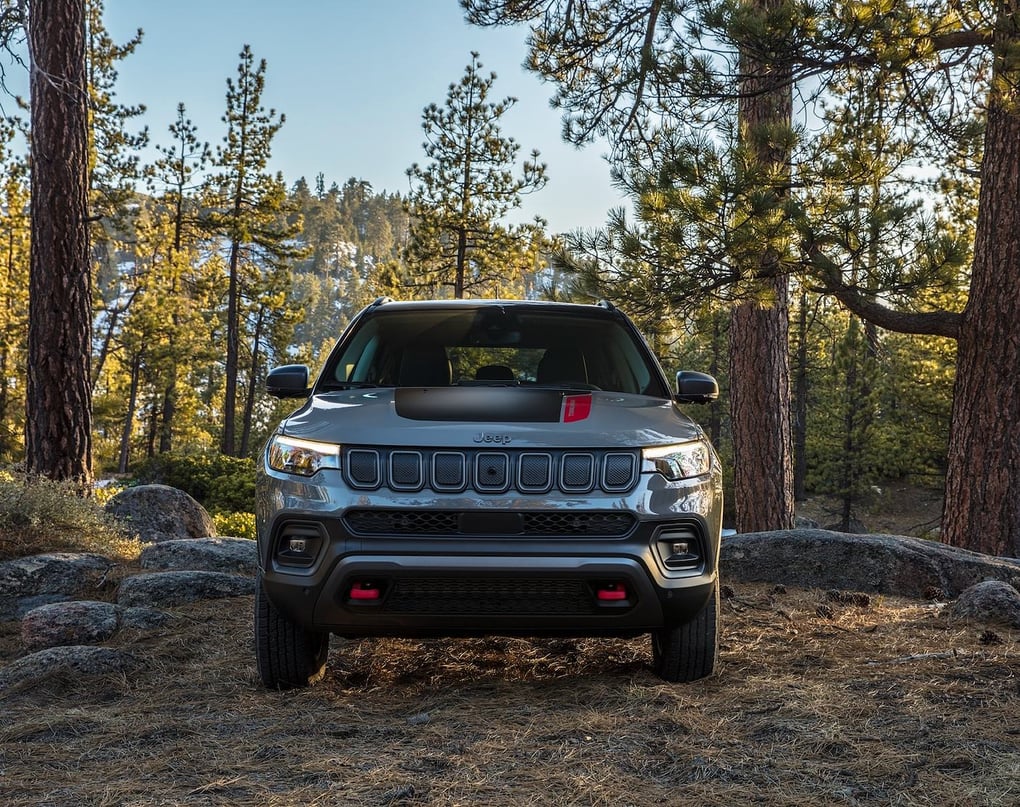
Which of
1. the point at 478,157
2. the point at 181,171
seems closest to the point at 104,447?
the point at 181,171

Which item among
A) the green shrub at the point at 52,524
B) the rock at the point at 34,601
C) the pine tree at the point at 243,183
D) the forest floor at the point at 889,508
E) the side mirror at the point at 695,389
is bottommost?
the forest floor at the point at 889,508

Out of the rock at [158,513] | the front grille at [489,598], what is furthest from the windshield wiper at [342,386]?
the rock at [158,513]

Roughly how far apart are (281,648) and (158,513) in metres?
6.56

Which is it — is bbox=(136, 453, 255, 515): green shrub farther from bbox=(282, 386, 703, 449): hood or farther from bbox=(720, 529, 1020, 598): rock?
bbox=(282, 386, 703, 449): hood

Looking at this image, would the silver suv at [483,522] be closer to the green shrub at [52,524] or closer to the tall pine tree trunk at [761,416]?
the green shrub at [52,524]

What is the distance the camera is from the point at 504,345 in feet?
17.8

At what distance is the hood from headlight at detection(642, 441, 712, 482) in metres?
0.04

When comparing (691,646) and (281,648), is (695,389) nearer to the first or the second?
(691,646)

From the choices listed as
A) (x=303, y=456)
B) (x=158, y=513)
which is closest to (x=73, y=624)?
(x=303, y=456)

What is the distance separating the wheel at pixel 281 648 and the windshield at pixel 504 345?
1484 mm

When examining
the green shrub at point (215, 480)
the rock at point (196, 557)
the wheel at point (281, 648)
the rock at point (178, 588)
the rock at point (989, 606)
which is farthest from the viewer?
the green shrub at point (215, 480)

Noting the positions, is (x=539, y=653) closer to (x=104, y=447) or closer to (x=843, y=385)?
(x=843, y=385)

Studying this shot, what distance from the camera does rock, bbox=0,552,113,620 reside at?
665 centimetres

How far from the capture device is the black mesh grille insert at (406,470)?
3.82 meters
